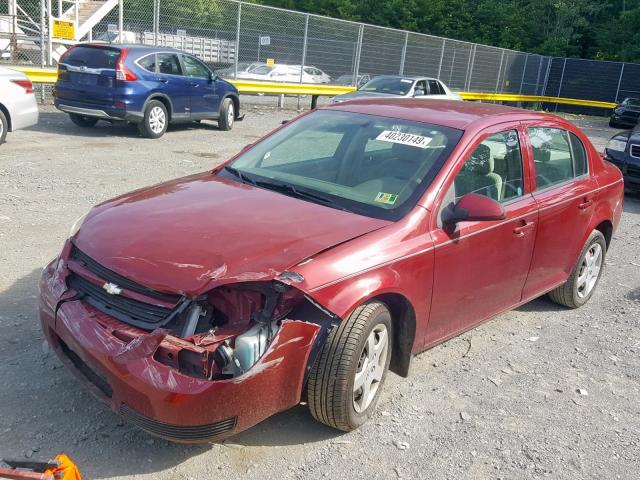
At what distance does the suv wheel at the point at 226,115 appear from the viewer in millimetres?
14867

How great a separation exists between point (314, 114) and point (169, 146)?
25.3 feet

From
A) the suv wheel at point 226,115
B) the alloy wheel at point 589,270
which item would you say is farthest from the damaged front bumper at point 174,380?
the suv wheel at point 226,115

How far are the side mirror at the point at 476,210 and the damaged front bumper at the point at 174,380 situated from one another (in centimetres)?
123

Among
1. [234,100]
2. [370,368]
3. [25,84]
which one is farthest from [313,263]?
[234,100]

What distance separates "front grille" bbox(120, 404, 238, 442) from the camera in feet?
9.42

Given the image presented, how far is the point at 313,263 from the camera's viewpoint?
10.4 ft

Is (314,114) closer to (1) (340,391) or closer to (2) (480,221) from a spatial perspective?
(2) (480,221)

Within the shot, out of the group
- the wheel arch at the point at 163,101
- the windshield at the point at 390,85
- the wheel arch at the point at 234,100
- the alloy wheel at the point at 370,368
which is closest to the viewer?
the alloy wheel at the point at 370,368

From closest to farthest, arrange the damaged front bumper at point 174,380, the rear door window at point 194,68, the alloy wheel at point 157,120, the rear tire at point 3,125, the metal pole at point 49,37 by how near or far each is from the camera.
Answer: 1. the damaged front bumper at point 174,380
2. the rear tire at point 3,125
3. the alloy wheel at point 157,120
4. the rear door window at point 194,68
5. the metal pole at point 49,37

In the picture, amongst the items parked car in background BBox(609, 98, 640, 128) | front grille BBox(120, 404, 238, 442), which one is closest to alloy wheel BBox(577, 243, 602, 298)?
front grille BBox(120, 404, 238, 442)

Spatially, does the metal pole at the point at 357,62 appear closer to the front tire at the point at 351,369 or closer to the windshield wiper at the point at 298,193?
the windshield wiper at the point at 298,193

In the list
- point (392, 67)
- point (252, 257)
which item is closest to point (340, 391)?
point (252, 257)

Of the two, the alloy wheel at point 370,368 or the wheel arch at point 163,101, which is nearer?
the alloy wheel at point 370,368

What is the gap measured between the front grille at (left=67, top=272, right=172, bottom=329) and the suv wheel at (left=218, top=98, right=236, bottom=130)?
39.1 feet
